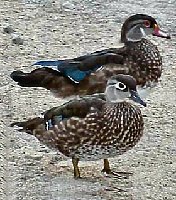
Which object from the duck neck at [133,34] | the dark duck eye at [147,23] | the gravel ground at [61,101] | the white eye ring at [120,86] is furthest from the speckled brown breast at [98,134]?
the dark duck eye at [147,23]

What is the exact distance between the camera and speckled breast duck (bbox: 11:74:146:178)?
468 cm

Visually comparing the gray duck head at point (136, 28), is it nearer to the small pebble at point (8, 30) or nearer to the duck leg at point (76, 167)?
the duck leg at point (76, 167)

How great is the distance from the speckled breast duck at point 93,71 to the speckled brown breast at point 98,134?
0.67m

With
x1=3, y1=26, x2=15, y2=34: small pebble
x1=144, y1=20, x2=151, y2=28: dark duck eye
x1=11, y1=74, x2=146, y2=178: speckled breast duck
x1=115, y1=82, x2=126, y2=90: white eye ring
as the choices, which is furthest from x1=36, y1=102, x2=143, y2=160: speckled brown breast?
x1=3, y1=26, x2=15, y2=34: small pebble

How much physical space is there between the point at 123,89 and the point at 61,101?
4.81 feet

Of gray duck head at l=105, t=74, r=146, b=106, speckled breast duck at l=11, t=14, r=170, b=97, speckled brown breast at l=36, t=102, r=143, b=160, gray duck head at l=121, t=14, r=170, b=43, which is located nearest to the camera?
speckled brown breast at l=36, t=102, r=143, b=160

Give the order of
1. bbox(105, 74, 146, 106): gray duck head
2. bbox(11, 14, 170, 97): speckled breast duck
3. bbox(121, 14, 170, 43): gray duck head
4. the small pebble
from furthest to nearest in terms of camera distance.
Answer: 1. the small pebble
2. bbox(121, 14, 170, 43): gray duck head
3. bbox(11, 14, 170, 97): speckled breast duck
4. bbox(105, 74, 146, 106): gray duck head

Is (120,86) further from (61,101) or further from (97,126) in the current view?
(61,101)

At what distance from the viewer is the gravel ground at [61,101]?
481 cm

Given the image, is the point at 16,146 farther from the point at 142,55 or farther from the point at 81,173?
the point at 142,55

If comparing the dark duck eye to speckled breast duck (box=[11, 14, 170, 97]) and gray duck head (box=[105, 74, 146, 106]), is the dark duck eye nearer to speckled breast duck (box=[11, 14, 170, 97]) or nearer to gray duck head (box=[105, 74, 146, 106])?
speckled breast duck (box=[11, 14, 170, 97])

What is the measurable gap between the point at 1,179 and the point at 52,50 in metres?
2.56

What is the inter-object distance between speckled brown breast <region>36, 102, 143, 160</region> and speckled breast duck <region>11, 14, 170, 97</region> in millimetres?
667

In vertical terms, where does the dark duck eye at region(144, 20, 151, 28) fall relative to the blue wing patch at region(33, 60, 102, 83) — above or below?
above
